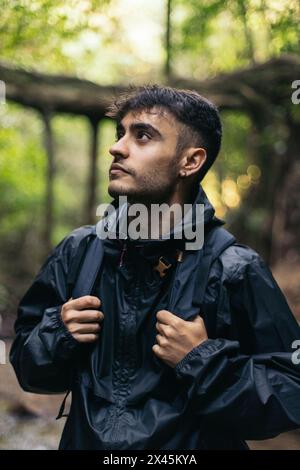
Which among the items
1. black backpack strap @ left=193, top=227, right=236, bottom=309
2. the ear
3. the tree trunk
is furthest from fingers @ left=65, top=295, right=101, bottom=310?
the tree trunk

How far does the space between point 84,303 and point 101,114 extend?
6627 millimetres

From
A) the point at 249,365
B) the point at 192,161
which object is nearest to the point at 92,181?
the point at 192,161

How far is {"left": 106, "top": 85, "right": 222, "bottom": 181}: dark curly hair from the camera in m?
2.27

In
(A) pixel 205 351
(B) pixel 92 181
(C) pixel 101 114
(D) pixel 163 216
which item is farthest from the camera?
(B) pixel 92 181

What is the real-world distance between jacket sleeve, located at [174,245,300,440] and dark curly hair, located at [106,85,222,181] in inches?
25.6

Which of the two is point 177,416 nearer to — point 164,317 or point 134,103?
point 164,317

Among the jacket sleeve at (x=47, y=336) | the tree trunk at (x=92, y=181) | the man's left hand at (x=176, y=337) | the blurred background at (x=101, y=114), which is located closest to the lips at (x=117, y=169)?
the jacket sleeve at (x=47, y=336)

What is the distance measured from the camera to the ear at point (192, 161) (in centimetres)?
231

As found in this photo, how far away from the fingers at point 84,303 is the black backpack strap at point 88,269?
0.23 ft

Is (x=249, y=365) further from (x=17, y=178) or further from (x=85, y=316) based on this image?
(x=17, y=178)

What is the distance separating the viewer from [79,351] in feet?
6.70

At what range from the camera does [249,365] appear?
6.21 feet

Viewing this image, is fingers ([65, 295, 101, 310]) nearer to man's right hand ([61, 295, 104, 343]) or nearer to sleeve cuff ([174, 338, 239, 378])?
man's right hand ([61, 295, 104, 343])
